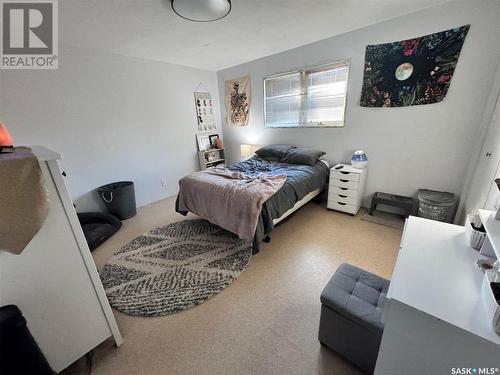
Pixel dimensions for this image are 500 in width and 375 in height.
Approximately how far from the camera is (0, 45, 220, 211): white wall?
2.32 meters

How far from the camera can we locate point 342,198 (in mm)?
2811

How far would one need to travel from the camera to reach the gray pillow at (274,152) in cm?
328

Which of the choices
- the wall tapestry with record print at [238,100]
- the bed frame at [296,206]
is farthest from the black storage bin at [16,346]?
the wall tapestry with record print at [238,100]

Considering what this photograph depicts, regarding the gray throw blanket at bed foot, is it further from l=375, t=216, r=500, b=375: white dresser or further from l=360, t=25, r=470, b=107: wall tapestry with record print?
l=360, t=25, r=470, b=107: wall tapestry with record print

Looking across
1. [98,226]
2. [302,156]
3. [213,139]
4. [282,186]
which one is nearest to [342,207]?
[302,156]

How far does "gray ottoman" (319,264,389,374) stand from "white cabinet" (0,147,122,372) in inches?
52.1

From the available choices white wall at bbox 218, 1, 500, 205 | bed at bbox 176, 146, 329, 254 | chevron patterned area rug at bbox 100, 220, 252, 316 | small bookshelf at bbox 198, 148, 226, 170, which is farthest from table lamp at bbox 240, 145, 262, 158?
chevron patterned area rug at bbox 100, 220, 252, 316

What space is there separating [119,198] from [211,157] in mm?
1936

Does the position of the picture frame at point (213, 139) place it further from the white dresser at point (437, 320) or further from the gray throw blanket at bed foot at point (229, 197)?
the white dresser at point (437, 320)

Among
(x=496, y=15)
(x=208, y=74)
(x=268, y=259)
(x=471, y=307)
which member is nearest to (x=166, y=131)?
(x=208, y=74)

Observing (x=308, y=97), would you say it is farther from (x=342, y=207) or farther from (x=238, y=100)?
(x=342, y=207)

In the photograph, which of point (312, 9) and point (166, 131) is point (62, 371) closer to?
point (166, 131)

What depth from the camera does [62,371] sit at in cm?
117

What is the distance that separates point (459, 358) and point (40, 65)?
4034 millimetres
